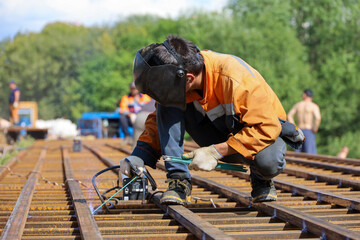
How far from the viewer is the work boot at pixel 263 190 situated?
312cm

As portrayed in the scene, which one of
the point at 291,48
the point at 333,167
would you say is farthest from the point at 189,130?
the point at 291,48

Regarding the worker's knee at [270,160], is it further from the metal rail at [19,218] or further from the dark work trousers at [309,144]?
the dark work trousers at [309,144]

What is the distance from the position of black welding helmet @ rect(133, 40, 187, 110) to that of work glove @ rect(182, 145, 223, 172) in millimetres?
358

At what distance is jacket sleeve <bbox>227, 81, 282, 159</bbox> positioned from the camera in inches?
106

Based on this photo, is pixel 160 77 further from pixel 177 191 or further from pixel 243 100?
pixel 177 191

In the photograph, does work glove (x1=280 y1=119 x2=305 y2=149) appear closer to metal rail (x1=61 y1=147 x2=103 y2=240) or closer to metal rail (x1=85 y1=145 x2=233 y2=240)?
metal rail (x1=85 y1=145 x2=233 y2=240)

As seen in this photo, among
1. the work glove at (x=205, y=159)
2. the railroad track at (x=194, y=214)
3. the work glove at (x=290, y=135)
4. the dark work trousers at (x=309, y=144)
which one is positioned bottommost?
the dark work trousers at (x=309, y=144)

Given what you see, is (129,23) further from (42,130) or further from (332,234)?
(332,234)

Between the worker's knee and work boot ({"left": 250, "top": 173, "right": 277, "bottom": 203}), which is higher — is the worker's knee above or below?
above

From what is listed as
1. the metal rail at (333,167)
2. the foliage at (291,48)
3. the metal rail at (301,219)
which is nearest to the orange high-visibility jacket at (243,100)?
the metal rail at (301,219)

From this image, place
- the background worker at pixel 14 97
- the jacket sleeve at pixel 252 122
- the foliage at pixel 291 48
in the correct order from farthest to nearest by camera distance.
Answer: the foliage at pixel 291 48 < the background worker at pixel 14 97 < the jacket sleeve at pixel 252 122

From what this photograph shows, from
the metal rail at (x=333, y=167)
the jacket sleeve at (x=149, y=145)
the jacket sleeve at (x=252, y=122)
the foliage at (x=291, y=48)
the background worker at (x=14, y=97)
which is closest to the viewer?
the jacket sleeve at (x=252, y=122)

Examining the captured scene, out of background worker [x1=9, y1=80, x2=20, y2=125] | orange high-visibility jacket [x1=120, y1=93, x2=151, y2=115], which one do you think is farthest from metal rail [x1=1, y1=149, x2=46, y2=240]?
background worker [x1=9, y1=80, x2=20, y2=125]

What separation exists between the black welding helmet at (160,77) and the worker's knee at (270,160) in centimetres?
57
